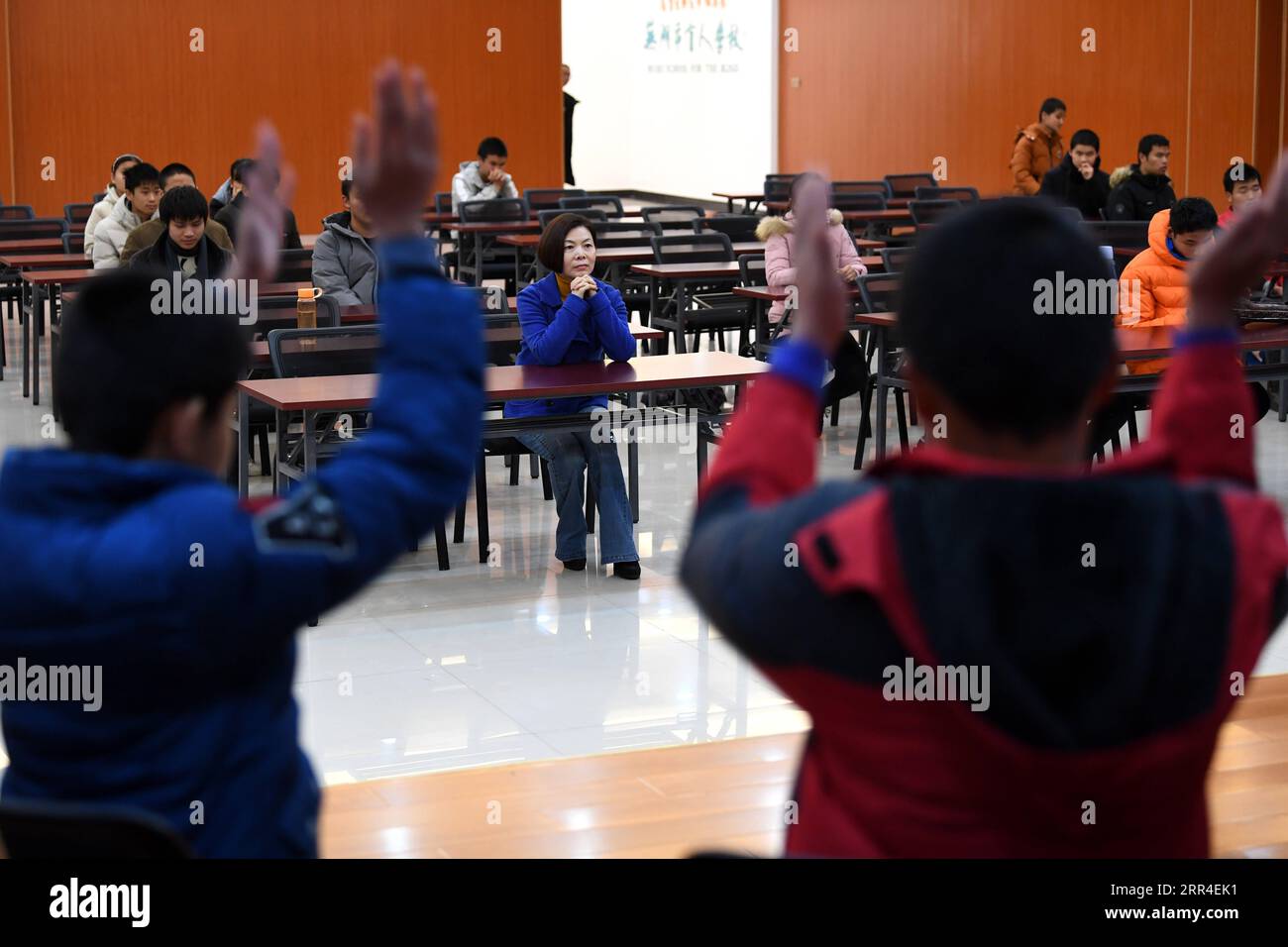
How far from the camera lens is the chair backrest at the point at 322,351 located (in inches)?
211

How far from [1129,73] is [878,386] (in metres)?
8.81

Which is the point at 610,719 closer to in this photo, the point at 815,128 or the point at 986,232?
the point at 986,232

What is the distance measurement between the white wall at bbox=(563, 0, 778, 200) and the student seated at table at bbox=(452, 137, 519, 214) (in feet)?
25.3

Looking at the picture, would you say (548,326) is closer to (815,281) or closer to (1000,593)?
(815,281)

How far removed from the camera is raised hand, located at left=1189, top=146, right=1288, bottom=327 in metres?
1.24

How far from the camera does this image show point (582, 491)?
17.5 feet

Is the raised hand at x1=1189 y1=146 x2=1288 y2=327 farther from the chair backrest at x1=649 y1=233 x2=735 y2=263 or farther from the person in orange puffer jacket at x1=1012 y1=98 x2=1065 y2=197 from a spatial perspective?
the person in orange puffer jacket at x1=1012 y1=98 x2=1065 y2=197

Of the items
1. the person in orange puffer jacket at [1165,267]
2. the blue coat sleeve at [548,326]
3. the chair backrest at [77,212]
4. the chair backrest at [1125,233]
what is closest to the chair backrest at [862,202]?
the chair backrest at [1125,233]

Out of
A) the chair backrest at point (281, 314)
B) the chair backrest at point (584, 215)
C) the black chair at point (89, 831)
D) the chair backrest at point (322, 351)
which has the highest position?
the chair backrest at point (584, 215)

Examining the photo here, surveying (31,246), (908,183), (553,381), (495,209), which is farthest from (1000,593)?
(908,183)

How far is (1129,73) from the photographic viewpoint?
552 inches

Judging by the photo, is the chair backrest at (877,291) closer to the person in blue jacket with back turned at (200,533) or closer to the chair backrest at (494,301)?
the chair backrest at (494,301)

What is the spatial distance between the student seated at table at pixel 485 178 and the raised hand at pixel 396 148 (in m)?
10.6
